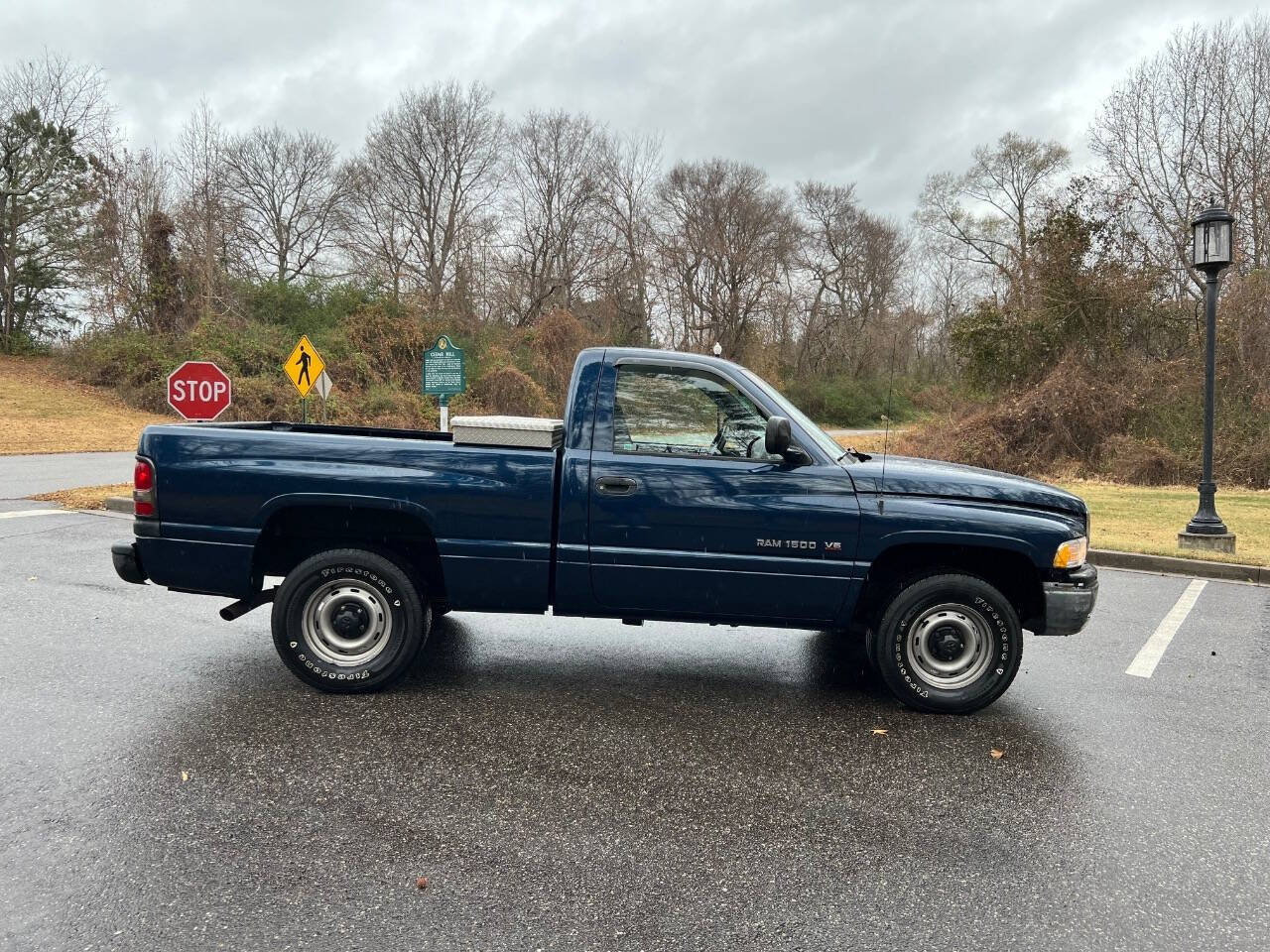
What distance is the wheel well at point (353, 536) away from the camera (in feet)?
15.3

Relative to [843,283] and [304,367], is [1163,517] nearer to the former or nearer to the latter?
[304,367]

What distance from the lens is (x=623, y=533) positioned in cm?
445

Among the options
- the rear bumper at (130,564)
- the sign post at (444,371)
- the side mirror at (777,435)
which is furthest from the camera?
the sign post at (444,371)

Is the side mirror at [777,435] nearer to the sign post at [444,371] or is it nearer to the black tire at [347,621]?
the black tire at [347,621]

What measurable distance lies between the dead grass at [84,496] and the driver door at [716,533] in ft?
35.5

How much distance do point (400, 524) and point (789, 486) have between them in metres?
2.16

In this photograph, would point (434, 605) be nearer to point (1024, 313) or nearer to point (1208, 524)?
point (1208, 524)

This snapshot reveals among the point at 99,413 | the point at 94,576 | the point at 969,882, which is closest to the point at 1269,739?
the point at 969,882

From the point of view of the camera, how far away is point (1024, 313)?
942 inches

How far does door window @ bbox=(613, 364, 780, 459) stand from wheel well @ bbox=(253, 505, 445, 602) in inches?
50.5

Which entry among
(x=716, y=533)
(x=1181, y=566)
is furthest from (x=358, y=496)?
(x=1181, y=566)

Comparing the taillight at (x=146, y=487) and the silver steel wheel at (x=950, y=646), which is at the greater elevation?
the taillight at (x=146, y=487)

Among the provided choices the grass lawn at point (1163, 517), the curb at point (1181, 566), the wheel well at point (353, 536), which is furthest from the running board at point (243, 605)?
the grass lawn at point (1163, 517)

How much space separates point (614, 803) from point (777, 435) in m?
1.90
